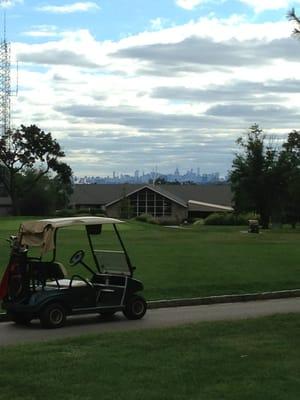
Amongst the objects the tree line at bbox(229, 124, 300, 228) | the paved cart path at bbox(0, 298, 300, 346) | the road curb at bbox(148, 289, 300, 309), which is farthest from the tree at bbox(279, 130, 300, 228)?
the paved cart path at bbox(0, 298, 300, 346)

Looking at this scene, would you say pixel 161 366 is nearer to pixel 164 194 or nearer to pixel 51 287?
pixel 51 287

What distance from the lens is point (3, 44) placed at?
83.0 meters

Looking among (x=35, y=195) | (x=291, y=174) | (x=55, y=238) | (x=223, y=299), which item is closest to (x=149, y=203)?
(x=35, y=195)

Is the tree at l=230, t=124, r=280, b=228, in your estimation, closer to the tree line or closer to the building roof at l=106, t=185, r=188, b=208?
the tree line

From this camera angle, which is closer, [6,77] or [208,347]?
[208,347]

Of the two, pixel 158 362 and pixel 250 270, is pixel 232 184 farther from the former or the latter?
pixel 158 362

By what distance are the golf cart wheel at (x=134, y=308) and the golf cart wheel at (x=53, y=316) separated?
1346mm

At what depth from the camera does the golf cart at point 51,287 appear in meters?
11.8

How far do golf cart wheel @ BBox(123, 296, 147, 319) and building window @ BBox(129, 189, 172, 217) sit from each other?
94.2m

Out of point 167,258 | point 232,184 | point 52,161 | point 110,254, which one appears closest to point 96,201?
point 52,161

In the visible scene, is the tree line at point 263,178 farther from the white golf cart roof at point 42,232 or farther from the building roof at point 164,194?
the white golf cart roof at point 42,232

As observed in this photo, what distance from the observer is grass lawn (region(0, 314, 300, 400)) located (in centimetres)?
618

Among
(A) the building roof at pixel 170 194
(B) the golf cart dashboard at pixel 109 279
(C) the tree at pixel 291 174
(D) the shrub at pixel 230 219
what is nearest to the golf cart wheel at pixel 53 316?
(B) the golf cart dashboard at pixel 109 279

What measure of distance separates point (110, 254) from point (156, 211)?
3742 inches
